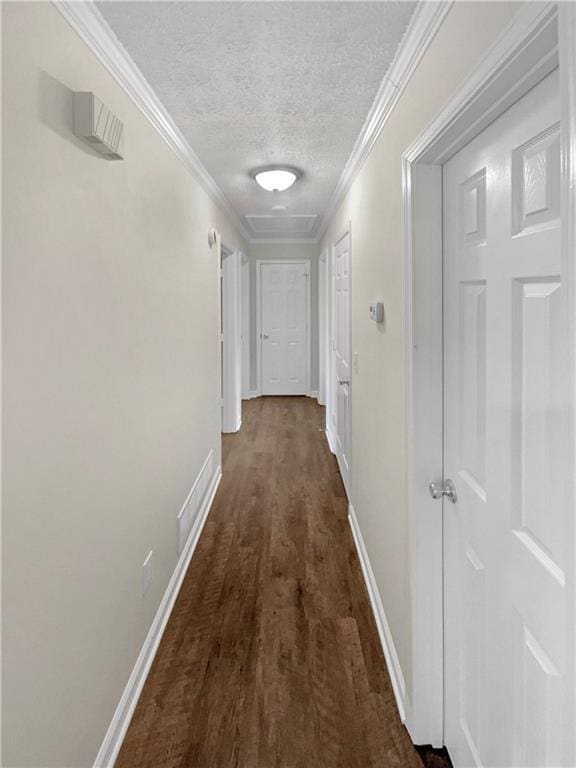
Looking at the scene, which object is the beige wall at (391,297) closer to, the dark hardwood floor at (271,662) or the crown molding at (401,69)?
the crown molding at (401,69)

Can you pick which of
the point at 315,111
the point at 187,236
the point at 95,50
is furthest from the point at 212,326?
the point at 95,50

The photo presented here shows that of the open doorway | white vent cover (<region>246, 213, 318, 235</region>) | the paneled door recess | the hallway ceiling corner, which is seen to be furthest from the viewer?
the open doorway

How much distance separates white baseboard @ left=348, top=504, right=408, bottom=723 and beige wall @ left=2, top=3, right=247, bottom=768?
3.16ft

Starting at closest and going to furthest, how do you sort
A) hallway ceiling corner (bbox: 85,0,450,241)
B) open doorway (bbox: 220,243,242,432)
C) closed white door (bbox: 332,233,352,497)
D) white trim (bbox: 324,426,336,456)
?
1. hallway ceiling corner (bbox: 85,0,450,241)
2. closed white door (bbox: 332,233,352,497)
3. white trim (bbox: 324,426,336,456)
4. open doorway (bbox: 220,243,242,432)

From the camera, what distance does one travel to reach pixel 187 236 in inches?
114

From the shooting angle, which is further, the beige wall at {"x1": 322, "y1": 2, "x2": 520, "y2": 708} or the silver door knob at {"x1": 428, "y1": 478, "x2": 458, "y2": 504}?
the silver door knob at {"x1": 428, "y1": 478, "x2": 458, "y2": 504}

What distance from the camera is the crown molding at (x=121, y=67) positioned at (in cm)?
135

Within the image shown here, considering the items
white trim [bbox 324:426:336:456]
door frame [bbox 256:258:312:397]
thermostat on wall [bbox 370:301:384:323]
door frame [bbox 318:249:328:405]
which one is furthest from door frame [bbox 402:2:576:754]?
door frame [bbox 256:258:312:397]

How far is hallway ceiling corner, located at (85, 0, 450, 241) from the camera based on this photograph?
145cm

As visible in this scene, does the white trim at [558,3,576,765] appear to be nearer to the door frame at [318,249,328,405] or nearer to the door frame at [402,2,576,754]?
the door frame at [402,2,576,754]

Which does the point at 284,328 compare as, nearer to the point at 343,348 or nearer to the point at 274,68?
the point at 343,348

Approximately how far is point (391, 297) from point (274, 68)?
2.99 feet

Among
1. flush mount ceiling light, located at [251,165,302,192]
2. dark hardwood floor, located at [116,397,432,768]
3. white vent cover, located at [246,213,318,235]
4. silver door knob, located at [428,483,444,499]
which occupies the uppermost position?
white vent cover, located at [246,213,318,235]

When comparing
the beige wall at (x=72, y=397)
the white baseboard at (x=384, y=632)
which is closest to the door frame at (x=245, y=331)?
the white baseboard at (x=384, y=632)
